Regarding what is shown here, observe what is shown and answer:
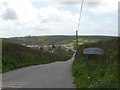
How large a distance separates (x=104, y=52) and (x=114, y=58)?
24.7 ft

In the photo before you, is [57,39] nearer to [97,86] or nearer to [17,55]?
[17,55]

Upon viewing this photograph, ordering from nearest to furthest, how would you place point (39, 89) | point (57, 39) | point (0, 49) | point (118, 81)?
point (118, 81) → point (39, 89) → point (0, 49) → point (57, 39)

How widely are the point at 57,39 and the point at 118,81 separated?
174 m

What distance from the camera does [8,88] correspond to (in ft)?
65.9

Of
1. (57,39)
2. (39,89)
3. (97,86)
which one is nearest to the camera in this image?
(97,86)

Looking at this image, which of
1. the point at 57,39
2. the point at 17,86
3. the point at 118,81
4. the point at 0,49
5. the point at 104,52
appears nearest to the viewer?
the point at 118,81

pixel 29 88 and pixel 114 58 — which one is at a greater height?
pixel 114 58

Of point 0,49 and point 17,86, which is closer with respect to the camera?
point 17,86

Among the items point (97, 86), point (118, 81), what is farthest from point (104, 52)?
point (97, 86)

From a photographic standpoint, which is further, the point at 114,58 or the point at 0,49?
the point at 0,49

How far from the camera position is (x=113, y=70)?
16.7m

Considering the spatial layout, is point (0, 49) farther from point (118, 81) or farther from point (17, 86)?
point (118, 81)

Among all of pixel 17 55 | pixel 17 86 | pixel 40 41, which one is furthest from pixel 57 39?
pixel 17 86

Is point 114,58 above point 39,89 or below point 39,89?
above
